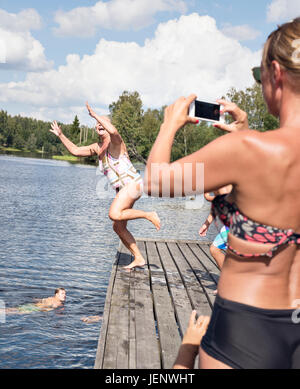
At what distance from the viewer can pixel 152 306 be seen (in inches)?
217

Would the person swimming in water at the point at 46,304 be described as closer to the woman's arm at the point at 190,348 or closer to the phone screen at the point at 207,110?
the woman's arm at the point at 190,348

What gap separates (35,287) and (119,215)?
3355 mm

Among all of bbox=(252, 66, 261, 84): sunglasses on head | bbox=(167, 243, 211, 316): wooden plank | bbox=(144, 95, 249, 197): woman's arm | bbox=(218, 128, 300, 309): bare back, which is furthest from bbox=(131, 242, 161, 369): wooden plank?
bbox=(252, 66, 261, 84): sunglasses on head

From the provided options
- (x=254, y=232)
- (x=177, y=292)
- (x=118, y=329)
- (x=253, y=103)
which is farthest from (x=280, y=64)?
(x=253, y=103)

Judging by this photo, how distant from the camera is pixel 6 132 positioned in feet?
550

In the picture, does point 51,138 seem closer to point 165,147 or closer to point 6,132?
point 6,132

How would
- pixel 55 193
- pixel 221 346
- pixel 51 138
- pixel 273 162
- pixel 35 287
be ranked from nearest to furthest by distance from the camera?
pixel 273 162, pixel 221 346, pixel 35 287, pixel 55 193, pixel 51 138

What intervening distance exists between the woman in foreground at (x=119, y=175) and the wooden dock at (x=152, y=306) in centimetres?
69

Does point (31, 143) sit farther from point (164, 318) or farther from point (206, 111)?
point (206, 111)

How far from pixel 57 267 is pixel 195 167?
9.75 meters

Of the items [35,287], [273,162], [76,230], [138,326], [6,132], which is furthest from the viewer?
[6,132]

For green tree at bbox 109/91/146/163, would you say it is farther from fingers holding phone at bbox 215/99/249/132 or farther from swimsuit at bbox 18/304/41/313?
fingers holding phone at bbox 215/99/249/132

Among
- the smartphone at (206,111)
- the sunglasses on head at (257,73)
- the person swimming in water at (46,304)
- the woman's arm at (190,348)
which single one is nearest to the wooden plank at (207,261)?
the person swimming in water at (46,304)

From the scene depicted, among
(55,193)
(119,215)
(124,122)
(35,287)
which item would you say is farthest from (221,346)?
(124,122)
